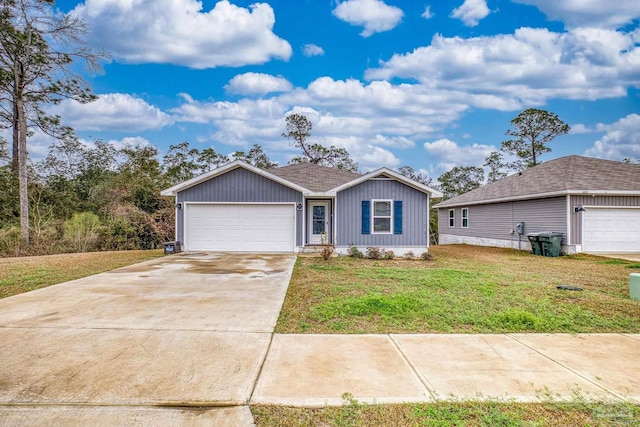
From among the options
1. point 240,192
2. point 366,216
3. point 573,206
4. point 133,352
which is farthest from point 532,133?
point 133,352

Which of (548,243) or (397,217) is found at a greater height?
(397,217)

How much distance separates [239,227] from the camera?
1450cm

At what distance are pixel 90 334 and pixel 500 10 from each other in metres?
20.3

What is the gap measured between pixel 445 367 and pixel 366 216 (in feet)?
35.2

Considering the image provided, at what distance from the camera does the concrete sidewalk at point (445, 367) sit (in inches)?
121

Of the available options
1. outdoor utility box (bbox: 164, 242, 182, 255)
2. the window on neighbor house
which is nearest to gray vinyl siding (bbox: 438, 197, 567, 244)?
the window on neighbor house

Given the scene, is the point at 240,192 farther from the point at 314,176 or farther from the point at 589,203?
the point at 589,203

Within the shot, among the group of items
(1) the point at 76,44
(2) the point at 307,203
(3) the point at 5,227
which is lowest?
(3) the point at 5,227

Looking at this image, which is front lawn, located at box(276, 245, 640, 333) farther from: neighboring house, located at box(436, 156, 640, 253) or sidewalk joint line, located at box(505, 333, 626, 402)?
neighboring house, located at box(436, 156, 640, 253)

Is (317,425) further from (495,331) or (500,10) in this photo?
(500,10)

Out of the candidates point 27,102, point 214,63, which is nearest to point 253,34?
point 214,63

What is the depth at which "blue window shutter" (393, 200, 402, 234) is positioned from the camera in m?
14.2

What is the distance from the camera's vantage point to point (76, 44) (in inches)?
736

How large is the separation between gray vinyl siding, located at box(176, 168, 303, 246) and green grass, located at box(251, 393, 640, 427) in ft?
38.3
